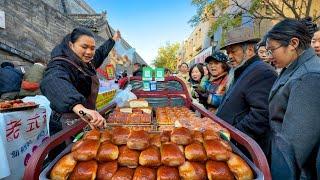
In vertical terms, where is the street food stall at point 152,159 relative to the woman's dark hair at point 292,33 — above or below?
below

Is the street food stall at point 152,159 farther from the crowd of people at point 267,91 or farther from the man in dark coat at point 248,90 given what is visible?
the man in dark coat at point 248,90

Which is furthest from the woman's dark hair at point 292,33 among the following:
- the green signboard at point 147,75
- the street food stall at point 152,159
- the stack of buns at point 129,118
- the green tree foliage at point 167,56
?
the green tree foliage at point 167,56

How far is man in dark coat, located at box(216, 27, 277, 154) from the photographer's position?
2.76 m

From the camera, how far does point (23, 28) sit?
38.9 ft

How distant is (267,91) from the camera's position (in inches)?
109

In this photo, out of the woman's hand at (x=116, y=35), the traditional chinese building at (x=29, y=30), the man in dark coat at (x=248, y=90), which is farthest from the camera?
the traditional chinese building at (x=29, y=30)

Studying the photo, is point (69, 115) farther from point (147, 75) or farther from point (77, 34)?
point (147, 75)

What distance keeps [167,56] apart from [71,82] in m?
57.8

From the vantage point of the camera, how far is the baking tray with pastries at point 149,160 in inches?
64.6

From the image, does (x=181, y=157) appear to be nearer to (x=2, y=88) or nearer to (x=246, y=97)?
(x=246, y=97)

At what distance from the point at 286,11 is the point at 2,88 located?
491 inches

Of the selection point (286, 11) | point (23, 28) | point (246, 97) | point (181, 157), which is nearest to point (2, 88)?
point (23, 28)

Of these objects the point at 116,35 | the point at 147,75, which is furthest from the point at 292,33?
the point at 116,35

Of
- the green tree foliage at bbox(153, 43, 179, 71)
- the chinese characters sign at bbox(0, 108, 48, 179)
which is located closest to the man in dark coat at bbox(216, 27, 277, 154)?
the chinese characters sign at bbox(0, 108, 48, 179)
